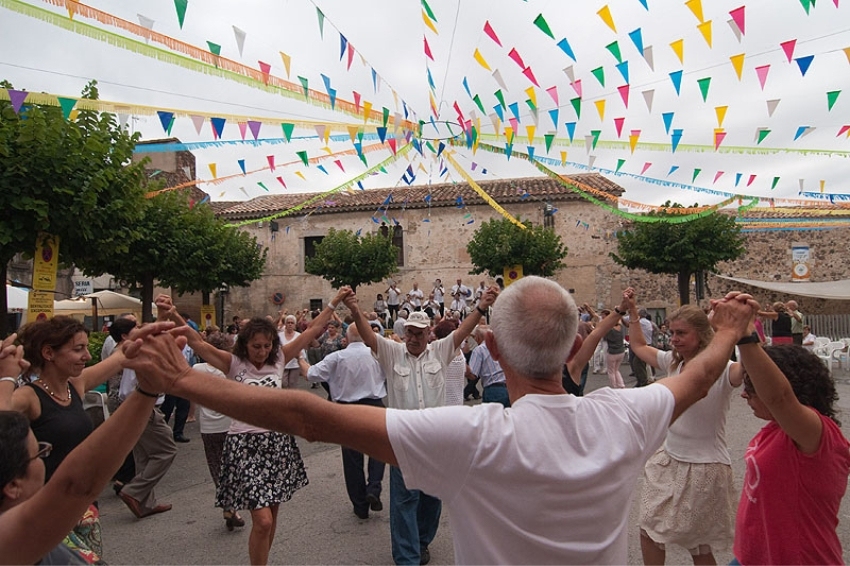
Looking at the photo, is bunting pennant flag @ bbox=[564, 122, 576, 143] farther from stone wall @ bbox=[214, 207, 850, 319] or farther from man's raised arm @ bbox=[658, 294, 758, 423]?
stone wall @ bbox=[214, 207, 850, 319]

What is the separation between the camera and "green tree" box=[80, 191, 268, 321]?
1345 cm

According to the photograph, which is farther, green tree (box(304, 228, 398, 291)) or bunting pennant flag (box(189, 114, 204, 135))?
green tree (box(304, 228, 398, 291))

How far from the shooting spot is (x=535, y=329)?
1.52 meters

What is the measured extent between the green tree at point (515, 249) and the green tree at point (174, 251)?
28.7 ft

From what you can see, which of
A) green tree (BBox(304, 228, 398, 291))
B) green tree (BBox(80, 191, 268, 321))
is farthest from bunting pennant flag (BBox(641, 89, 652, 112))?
green tree (BBox(304, 228, 398, 291))

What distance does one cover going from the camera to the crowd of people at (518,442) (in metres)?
1.36

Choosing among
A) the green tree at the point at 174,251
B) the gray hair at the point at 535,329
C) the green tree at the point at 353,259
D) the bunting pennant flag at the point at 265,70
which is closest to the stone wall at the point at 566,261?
the green tree at the point at 353,259

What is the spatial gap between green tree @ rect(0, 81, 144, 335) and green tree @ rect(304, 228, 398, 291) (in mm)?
13223

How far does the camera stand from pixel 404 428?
1.36 metres

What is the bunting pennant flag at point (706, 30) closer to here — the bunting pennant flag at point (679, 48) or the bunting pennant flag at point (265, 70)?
the bunting pennant flag at point (679, 48)

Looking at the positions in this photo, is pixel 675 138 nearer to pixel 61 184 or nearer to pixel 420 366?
pixel 420 366

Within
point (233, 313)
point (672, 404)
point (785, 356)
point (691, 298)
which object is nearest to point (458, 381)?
point (785, 356)

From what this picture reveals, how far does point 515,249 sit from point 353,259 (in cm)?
602

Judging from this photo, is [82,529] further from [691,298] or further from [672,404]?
[691,298]
